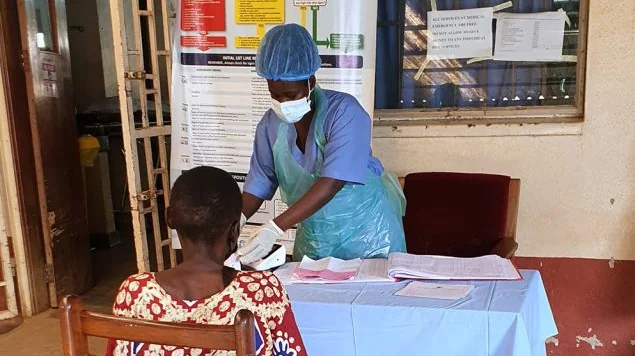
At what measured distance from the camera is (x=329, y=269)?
1653mm

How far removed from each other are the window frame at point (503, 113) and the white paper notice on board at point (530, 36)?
0.09 metres

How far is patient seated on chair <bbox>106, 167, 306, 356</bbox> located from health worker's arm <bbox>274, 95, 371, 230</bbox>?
55cm

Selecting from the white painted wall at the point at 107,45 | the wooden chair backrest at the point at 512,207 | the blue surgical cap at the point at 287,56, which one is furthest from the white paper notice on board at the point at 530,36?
the white painted wall at the point at 107,45

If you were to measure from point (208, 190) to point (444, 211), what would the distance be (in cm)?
145

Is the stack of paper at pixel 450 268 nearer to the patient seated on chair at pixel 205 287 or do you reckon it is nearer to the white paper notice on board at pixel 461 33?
the patient seated on chair at pixel 205 287

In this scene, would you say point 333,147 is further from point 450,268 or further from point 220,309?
point 220,309

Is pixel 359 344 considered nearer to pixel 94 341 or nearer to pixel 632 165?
pixel 632 165

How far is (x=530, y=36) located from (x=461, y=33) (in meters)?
0.28

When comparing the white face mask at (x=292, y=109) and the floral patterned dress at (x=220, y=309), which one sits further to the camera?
the white face mask at (x=292, y=109)

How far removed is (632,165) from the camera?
2.35m

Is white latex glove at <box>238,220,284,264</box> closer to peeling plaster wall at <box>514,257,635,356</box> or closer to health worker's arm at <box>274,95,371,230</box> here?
health worker's arm at <box>274,95,371,230</box>

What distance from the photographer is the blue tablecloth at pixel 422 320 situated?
132 centimetres

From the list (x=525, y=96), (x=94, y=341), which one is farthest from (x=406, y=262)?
(x=94, y=341)

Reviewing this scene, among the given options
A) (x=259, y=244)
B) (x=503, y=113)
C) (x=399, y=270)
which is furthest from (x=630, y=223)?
(x=259, y=244)
